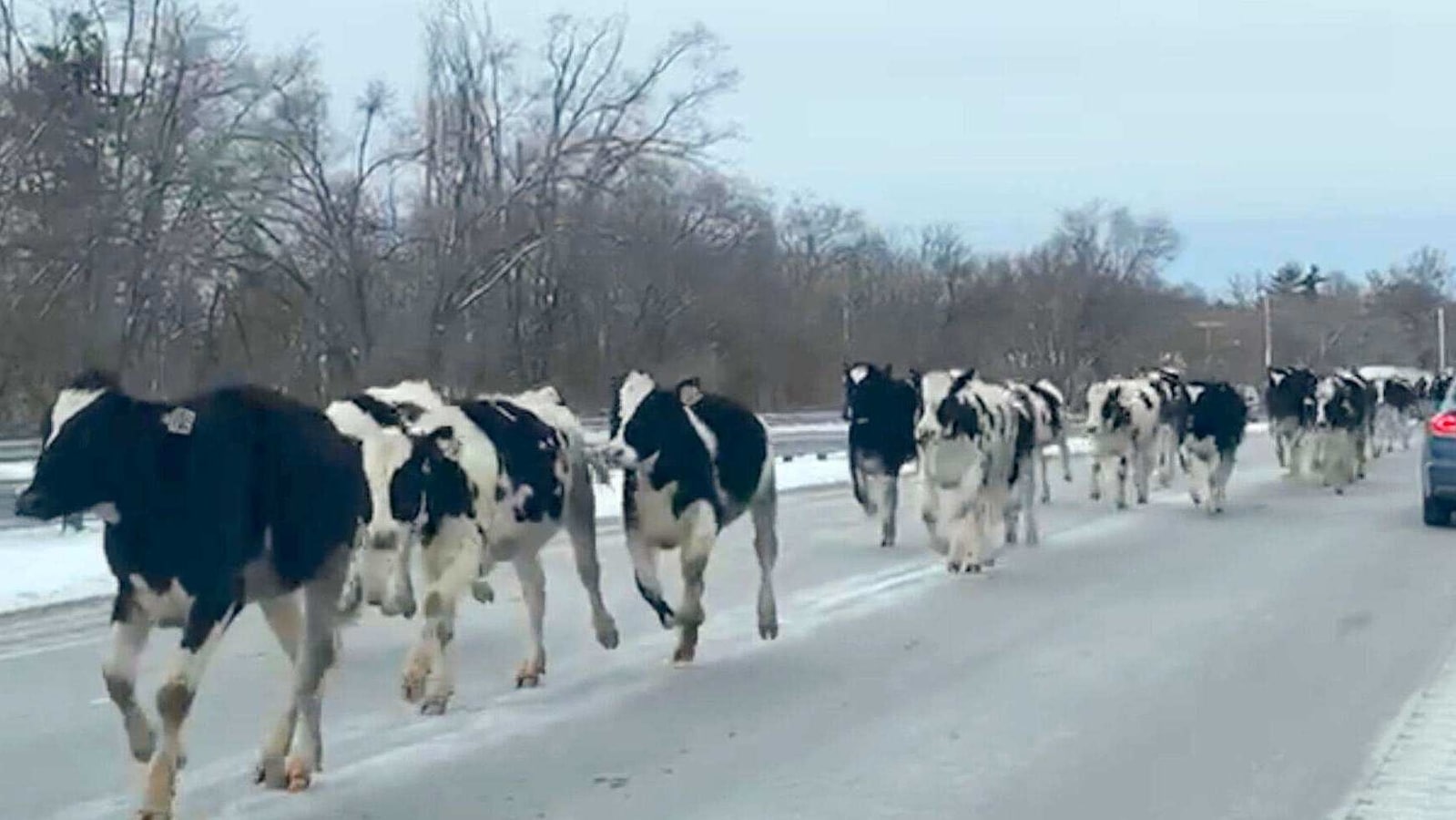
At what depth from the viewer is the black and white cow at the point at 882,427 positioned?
2395 cm

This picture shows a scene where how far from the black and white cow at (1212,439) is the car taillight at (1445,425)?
152 inches

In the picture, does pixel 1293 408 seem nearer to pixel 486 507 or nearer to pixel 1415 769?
pixel 486 507

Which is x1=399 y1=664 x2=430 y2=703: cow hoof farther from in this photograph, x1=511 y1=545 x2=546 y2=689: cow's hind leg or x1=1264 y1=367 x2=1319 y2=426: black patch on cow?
x1=1264 y1=367 x2=1319 y2=426: black patch on cow

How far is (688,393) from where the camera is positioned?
14.8 meters

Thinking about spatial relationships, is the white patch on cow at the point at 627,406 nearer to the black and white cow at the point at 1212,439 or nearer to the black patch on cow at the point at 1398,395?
the black and white cow at the point at 1212,439

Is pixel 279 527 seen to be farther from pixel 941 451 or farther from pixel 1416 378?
pixel 1416 378

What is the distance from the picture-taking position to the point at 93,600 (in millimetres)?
19672

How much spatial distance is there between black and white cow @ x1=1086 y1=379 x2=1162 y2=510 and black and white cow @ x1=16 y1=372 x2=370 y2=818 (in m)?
21.5

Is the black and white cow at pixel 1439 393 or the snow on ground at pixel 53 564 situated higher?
the black and white cow at pixel 1439 393

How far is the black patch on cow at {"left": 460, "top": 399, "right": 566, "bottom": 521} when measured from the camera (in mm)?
13328

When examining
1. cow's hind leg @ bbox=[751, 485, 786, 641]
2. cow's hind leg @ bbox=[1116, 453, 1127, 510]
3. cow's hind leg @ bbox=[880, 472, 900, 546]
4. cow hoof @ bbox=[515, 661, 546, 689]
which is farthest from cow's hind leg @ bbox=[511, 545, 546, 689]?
cow's hind leg @ bbox=[1116, 453, 1127, 510]

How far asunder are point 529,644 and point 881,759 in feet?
10.4

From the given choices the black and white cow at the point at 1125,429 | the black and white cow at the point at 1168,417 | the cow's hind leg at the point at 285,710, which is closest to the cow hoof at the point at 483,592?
the cow's hind leg at the point at 285,710

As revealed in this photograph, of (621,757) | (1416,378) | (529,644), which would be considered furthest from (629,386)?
(1416,378)
